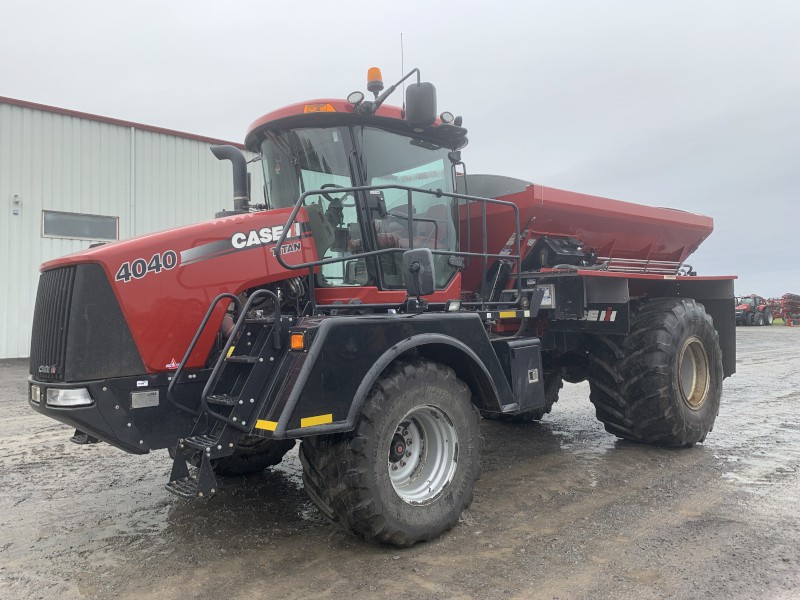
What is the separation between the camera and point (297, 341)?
10.7 ft

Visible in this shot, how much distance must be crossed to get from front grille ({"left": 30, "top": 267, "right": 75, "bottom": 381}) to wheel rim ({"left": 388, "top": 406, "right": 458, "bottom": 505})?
1.88 metres

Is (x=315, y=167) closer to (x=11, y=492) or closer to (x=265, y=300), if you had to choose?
(x=265, y=300)

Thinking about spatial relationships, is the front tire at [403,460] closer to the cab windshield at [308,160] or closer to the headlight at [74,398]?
the headlight at [74,398]

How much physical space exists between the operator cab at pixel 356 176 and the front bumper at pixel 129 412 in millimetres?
1111

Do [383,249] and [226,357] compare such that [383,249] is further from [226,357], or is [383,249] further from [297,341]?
[226,357]

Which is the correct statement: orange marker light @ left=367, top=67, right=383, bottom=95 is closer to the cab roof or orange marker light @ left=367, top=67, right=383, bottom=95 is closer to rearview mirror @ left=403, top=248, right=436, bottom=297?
the cab roof

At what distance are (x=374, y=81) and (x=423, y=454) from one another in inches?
96.2

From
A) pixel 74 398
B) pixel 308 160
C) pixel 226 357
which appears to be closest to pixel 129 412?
pixel 74 398

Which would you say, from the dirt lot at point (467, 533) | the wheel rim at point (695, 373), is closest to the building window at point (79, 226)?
the dirt lot at point (467, 533)

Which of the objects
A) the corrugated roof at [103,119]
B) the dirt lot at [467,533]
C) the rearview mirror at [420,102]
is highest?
the corrugated roof at [103,119]

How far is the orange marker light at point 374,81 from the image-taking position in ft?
13.3

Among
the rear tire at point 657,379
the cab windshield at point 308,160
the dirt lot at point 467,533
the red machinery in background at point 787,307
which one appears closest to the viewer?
the dirt lot at point 467,533

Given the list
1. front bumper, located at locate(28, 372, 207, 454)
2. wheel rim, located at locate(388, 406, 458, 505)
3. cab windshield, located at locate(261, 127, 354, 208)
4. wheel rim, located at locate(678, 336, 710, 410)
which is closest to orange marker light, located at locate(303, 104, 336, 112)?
cab windshield, located at locate(261, 127, 354, 208)

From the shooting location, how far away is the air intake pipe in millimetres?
4246
